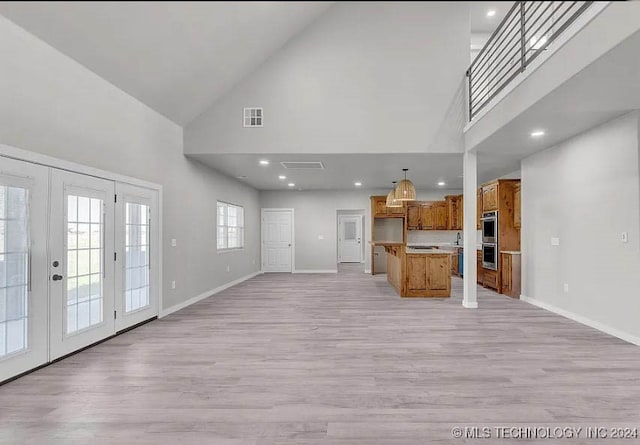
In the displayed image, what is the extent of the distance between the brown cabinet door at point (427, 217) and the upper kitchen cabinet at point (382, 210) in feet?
1.88

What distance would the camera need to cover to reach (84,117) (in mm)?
3752

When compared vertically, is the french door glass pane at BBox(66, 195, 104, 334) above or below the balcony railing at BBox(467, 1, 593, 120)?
below

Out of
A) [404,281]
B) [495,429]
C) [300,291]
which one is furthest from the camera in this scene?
[300,291]

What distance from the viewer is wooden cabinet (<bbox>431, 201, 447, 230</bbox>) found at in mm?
10133

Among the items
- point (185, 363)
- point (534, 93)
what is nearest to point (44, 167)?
point (185, 363)

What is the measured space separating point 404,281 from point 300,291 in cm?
209

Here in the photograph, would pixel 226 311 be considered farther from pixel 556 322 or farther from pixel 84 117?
pixel 556 322

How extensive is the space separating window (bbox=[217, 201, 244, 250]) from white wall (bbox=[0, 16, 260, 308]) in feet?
1.08

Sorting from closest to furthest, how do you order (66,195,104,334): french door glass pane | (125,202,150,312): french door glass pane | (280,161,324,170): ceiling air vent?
(66,195,104,334): french door glass pane → (125,202,150,312): french door glass pane → (280,161,324,170): ceiling air vent

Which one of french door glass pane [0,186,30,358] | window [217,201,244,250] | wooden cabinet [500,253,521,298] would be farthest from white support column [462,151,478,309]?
french door glass pane [0,186,30,358]

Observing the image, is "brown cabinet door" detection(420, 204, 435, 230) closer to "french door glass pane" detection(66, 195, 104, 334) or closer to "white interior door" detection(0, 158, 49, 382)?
"french door glass pane" detection(66, 195, 104, 334)

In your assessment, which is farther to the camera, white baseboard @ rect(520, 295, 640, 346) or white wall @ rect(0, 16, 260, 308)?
white baseboard @ rect(520, 295, 640, 346)

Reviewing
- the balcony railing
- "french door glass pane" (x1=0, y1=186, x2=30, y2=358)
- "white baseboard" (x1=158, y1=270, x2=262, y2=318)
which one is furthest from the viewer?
"white baseboard" (x1=158, y1=270, x2=262, y2=318)

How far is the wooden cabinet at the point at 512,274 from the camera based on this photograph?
21.1ft
